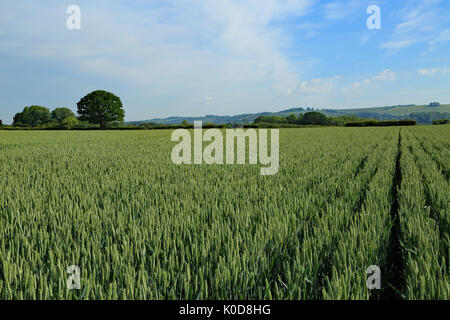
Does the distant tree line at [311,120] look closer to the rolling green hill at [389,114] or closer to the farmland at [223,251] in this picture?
the rolling green hill at [389,114]

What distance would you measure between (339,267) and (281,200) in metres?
1.38

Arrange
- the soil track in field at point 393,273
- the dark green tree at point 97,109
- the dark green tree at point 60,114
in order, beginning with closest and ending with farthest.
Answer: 1. the soil track in field at point 393,273
2. the dark green tree at point 97,109
3. the dark green tree at point 60,114

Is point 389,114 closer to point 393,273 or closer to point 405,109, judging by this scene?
point 405,109

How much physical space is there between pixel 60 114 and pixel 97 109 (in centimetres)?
4381

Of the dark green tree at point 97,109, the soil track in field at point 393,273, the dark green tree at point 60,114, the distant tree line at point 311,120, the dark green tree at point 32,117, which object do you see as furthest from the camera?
the dark green tree at point 60,114

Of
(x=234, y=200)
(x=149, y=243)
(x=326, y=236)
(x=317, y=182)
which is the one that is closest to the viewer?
(x=149, y=243)

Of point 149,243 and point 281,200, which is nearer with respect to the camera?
point 149,243

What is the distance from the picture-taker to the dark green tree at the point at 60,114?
96.3 m

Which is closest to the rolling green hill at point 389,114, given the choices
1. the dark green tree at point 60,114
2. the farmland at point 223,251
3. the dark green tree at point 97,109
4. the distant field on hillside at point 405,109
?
the distant field on hillside at point 405,109

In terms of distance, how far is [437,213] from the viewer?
2592 mm

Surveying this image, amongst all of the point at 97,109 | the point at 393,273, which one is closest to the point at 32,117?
the point at 97,109

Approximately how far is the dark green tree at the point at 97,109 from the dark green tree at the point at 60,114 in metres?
37.2
